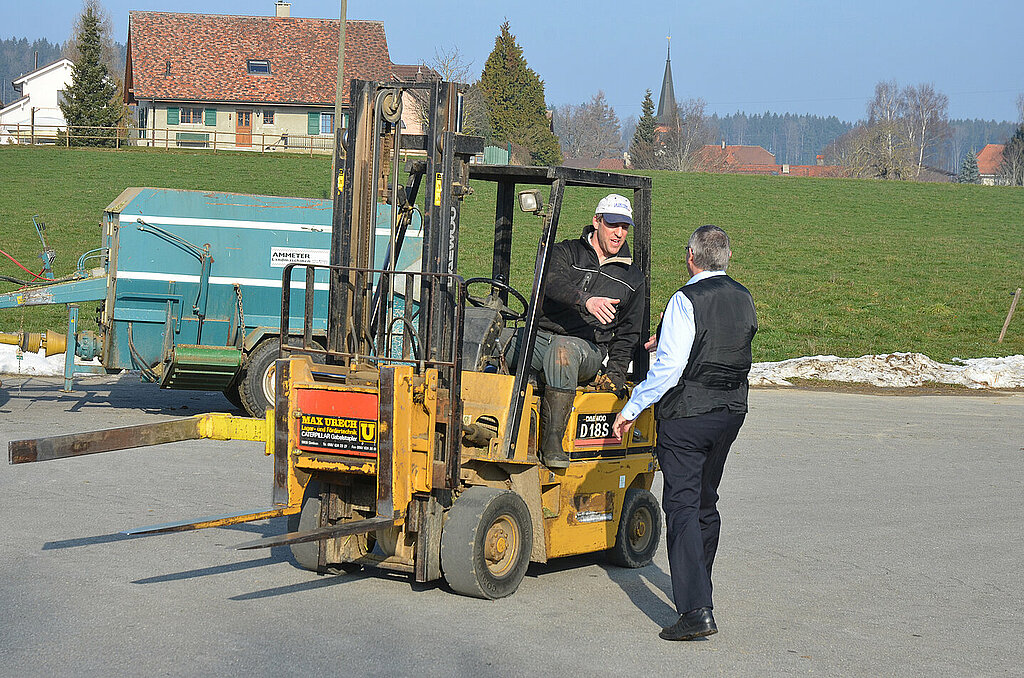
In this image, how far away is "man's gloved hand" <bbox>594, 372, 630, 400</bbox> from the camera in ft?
25.0

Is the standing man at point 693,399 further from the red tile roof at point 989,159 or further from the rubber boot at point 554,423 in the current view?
the red tile roof at point 989,159

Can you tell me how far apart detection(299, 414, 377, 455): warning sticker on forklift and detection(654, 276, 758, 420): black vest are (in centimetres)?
165

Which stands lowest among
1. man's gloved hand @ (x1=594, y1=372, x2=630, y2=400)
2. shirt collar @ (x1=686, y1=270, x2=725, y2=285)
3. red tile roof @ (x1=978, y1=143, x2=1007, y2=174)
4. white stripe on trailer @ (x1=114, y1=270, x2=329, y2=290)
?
man's gloved hand @ (x1=594, y1=372, x2=630, y2=400)

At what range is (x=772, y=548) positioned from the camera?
862cm

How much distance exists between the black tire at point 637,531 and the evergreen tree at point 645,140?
86055 mm

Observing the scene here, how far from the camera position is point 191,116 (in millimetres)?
62750

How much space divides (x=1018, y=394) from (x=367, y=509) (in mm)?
16954

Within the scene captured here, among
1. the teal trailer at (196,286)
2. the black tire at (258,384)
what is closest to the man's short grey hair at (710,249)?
the teal trailer at (196,286)

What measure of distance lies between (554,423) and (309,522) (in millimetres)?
1617

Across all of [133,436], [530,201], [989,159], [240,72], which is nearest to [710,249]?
[530,201]

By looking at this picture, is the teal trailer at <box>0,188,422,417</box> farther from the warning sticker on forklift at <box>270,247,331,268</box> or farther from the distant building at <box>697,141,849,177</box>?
the distant building at <box>697,141,849,177</box>

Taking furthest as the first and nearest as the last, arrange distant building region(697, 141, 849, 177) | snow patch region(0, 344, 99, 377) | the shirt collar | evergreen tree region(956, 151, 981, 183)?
evergreen tree region(956, 151, 981, 183) < distant building region(697, 141, 849, 177) < snow patch region(0, 344, 99, 377) < the shirt collar

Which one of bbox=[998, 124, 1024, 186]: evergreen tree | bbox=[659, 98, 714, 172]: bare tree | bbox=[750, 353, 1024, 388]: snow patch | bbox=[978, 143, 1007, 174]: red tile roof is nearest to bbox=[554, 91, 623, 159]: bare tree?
bbox=[659, 98, 714, 172]: bare tree

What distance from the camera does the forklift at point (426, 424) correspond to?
21.4 feet
